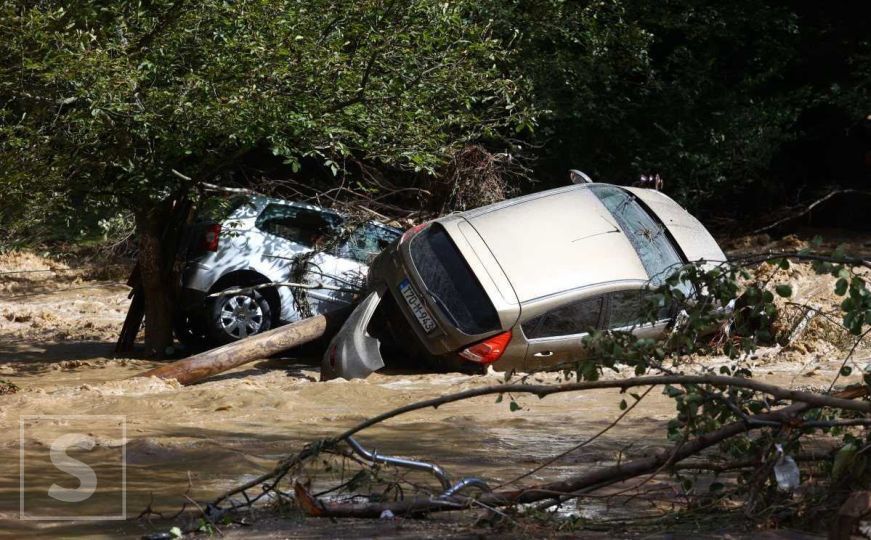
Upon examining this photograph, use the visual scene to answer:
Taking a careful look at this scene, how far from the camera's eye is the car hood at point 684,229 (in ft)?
33.7

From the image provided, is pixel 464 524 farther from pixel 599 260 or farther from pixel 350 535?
pixel 599 260

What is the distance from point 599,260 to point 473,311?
46.9 inches

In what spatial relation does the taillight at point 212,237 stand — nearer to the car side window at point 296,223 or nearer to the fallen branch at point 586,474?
the car side window at point 296,223

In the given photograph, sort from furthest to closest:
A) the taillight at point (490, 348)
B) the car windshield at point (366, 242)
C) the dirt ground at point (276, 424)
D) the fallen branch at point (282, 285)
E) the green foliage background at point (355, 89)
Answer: the car windshield at point (366, 242) → the fallen branch at point (282, 285) → the taillight at point (490, 348) → the green foliage background at point (355, 89) → the dirt ground at point (276, 424)

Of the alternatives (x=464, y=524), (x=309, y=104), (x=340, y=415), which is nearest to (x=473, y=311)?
(x=340, y=415)

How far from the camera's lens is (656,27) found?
1656cm

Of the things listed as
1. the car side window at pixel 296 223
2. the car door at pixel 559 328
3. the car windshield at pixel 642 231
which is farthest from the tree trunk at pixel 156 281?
the car windshield at pixel 642 231

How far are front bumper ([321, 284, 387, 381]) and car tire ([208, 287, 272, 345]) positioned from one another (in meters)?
1.80

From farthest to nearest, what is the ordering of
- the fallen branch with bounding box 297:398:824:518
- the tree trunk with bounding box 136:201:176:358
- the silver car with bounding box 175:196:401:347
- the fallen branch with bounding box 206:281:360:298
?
1. the tree trunk with bounding box 136:201:176:358
2. the silver car with bounding box 175:196:401:347
3. the fallen branch with bounding box 206:281:360:298
4. the fallen branch with bounding box 297:398:824:518

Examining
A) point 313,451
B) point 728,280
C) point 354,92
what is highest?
point 354,92

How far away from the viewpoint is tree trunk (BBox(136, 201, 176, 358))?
11664 millimetres

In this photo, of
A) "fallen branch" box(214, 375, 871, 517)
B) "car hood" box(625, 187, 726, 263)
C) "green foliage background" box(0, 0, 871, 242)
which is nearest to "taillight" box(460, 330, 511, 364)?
"car hood" box(625, 187, 726, 263)

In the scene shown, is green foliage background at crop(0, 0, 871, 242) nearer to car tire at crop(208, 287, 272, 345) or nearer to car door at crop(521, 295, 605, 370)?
car tire at crop(208, 287, 272, 345)

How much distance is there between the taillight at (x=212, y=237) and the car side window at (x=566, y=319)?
3.68m
